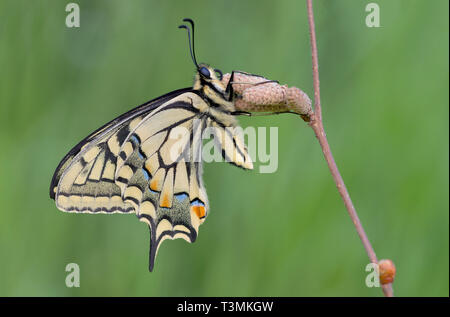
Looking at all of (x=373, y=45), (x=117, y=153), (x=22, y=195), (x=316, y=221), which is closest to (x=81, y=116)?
(x=22, y=195)

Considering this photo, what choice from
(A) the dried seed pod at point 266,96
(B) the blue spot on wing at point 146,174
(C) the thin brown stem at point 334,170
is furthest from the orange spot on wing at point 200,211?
(C) the thin brown stem at point 334,170

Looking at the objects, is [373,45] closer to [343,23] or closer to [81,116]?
[343,23]

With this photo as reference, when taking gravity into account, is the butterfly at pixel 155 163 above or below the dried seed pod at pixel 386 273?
above

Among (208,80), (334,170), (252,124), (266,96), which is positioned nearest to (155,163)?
(208,80)

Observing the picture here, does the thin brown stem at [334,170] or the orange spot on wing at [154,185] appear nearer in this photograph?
the thin brown stem at [334,170]

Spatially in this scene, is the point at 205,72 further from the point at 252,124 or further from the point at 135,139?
the point at 252,124

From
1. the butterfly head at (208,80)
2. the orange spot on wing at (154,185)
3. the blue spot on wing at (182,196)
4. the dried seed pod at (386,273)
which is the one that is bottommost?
the dried seed pod at (386,273)

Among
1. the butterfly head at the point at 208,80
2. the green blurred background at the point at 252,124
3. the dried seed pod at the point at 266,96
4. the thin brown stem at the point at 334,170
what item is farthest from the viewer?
the green blurred background at the point at 252,124

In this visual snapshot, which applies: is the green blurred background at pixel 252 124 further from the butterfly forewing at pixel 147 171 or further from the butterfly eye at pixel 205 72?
the butterfly eye at pixel 205 72
